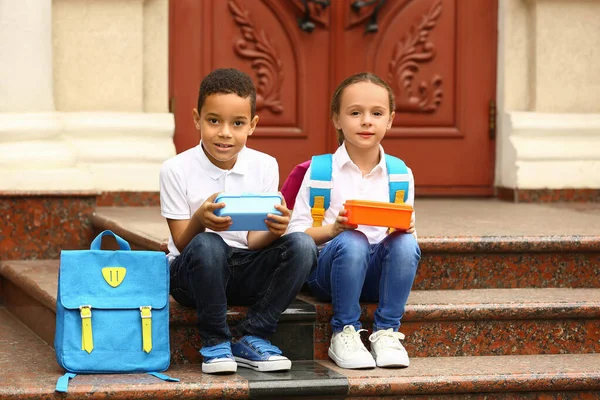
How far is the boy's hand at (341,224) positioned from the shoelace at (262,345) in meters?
0.42

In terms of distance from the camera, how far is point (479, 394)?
3381 mm

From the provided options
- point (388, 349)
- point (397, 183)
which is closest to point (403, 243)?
point (397, 183)

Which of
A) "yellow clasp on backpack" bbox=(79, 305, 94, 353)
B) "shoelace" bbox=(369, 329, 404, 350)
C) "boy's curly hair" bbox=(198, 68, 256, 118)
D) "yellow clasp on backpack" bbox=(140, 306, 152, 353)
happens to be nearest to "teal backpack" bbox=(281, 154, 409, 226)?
"boy's curly hair" bbox=(198, 68, 256, 118)

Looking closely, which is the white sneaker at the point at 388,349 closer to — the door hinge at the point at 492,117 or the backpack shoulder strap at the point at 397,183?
the backpack shoulder strap at the point at 397,183

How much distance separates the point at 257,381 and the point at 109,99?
256 cm

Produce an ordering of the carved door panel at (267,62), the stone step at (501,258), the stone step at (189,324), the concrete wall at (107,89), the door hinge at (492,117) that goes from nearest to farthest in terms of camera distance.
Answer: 1. the stone step at (189,324)
2. the stone step at (501,258)
3. the concrete wall at (107,89)
4. the carved door panel at (267,62)
5. the door hinge at (492,117)

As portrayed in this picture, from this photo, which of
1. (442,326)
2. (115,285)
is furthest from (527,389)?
(115,285)

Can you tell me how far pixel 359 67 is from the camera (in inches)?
227

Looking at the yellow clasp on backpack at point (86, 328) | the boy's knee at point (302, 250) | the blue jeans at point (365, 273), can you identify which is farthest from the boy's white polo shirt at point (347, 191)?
the yellow clasp on backpack at point (86, 328)

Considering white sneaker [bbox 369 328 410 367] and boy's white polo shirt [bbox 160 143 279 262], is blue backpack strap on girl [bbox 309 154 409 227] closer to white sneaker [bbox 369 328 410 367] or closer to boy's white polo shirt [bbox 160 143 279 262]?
boy's white polo shirt [bbox 160 143 279 262]

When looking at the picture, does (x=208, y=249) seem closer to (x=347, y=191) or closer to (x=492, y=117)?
(x=347, y=191)

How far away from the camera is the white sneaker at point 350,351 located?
134 inches

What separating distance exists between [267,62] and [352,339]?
100 inches

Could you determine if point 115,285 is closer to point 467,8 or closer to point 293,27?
point 293,27
